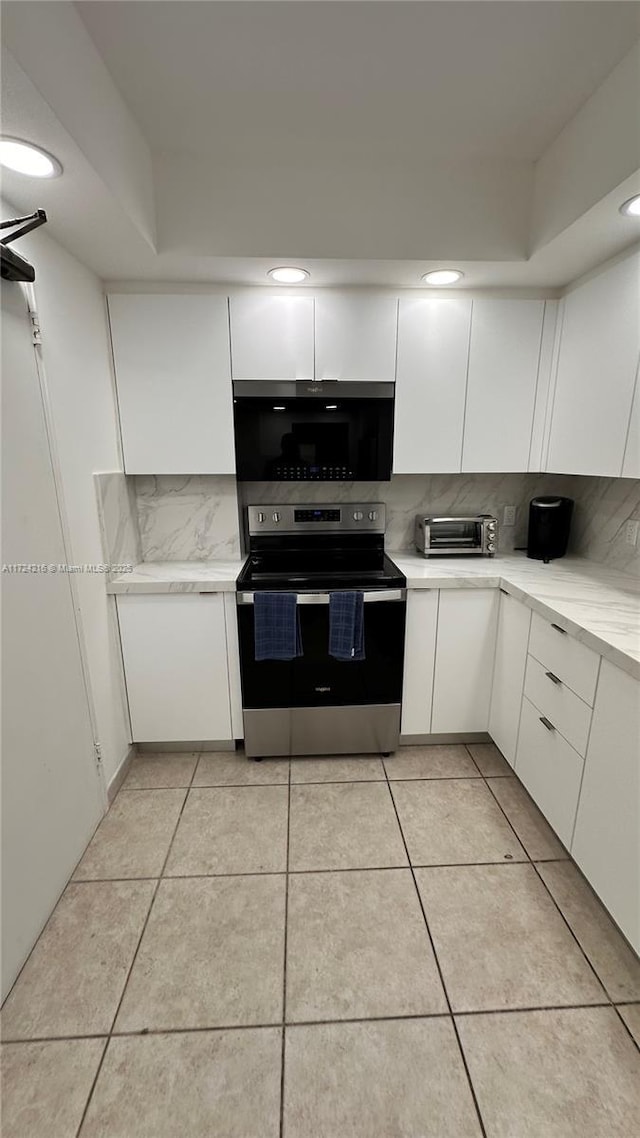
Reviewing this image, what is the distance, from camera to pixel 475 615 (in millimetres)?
2051

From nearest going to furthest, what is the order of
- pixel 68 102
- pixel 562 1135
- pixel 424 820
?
1. pixel 562 1135
2. pixel 68 102
3. pixel 424 820

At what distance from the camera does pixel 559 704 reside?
62.4 inches

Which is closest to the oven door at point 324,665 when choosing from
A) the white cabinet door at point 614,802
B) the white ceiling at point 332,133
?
the white cabinet door at point 614,802

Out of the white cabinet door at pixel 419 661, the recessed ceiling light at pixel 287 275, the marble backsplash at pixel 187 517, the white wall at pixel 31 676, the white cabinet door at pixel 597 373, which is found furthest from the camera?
the marble backsplash at pixel 187 517

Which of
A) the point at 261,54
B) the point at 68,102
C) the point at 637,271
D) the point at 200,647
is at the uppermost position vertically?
the point at 261,54

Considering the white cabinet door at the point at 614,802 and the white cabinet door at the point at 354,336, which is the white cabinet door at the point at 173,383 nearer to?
the white cabinet door at the point at 354,336

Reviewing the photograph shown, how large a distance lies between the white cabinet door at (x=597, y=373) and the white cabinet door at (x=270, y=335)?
3.80 feet

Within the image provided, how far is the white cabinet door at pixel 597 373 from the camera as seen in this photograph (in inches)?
65.7

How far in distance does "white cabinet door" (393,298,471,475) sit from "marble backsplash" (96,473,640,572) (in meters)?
0.30

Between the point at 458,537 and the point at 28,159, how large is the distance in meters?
2.14

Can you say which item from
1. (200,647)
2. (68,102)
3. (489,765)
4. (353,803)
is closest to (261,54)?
(68,102)

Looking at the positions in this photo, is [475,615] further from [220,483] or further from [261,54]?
[261,54]

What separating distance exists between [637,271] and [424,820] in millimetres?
2228

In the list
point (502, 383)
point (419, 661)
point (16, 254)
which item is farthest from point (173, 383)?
point (419, 661)
